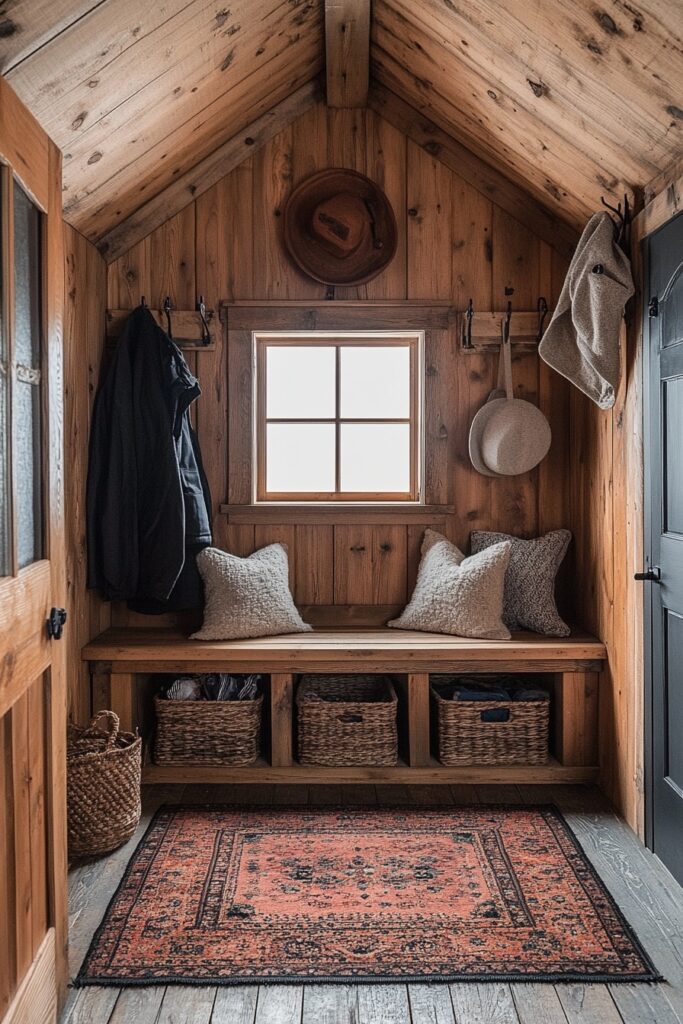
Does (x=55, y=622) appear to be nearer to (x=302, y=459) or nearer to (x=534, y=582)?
(x=302, y=459)

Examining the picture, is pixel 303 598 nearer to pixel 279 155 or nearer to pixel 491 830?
pixel 491 830

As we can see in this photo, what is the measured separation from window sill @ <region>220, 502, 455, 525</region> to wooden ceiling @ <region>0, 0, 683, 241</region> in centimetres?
126

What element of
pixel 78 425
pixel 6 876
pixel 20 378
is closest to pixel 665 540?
pixel 20 378

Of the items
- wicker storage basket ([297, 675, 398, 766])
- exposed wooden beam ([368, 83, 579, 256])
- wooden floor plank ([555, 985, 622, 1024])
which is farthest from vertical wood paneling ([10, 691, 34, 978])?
exposed wooden beam ([368, 83, 579, 256])

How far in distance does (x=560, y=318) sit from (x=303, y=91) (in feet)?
4.94

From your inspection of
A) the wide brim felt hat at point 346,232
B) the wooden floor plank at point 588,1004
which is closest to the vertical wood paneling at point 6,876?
the wooden floor plank at point 588,1004

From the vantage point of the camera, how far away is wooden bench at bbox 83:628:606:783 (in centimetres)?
333

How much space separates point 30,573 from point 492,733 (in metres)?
2.13

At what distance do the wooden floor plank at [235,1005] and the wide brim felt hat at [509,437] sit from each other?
2.20 m

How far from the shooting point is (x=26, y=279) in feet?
6.00

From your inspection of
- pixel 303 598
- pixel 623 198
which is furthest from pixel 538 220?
pixel 303 598

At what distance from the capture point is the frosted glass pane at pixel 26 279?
69.7 inches

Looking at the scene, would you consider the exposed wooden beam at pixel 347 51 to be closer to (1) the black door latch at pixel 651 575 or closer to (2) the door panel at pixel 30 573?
(2) the door panel at pixel 30 573

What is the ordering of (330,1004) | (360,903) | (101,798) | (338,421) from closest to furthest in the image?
(330,1004) → (360,903) → (101,798) → (338,421)
